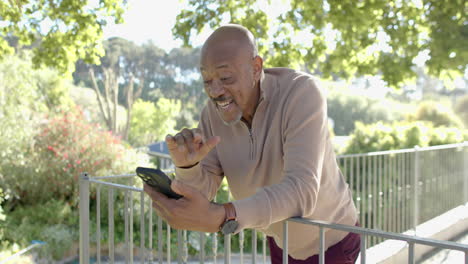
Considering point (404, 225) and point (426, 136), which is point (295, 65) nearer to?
point (404, 225)

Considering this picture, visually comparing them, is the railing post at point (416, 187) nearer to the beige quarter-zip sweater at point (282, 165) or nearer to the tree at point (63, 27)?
the beige quarter-zip sweater at point (282, 165)

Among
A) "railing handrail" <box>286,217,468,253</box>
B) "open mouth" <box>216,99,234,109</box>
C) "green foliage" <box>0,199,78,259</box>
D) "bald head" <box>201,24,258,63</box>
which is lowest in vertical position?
"green foliage" <box>0,199,78,259</box>

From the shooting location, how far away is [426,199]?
6.32 m

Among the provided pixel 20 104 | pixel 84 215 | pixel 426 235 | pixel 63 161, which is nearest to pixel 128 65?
pixel 20 104

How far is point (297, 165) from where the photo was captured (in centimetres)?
148

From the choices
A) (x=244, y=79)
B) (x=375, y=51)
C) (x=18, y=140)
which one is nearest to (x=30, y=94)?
(x=18, y=140)

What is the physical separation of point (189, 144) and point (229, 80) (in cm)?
30

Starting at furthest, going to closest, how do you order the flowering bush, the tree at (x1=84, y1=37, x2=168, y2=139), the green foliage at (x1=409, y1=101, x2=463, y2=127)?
the tree at (x1=84, y1=37, x2=168, y2=139) < the green foliage at (x1=409, y1=101, x2=463, y2=127) < the flowering bush

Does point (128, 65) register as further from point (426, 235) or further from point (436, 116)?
point (426, 235)

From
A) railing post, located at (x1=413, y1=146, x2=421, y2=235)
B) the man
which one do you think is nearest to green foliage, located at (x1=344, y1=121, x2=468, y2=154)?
railing post, located at (x1=413, y1=146, x2=421, y2=235)

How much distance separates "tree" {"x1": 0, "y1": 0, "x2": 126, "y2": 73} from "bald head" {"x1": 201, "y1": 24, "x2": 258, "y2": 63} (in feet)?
15.7

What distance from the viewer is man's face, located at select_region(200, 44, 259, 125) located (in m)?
1.66

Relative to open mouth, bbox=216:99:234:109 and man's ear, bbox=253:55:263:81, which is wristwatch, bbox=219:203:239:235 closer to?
open mouth, bbox=216:99:234:109

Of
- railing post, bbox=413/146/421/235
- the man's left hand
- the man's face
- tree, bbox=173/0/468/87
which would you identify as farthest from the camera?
railing post, bbox=413/146/421/235
